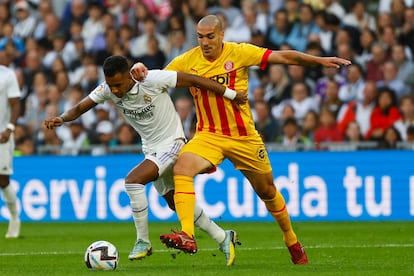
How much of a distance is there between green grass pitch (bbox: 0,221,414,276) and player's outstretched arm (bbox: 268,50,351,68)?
1.91m

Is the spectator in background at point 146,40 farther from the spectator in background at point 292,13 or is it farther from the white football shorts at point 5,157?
the white football shorts at point 5,157

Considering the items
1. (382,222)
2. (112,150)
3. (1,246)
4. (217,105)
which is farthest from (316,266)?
(112,150)

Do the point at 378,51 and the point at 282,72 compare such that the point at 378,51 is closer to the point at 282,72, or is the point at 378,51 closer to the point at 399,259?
the point at 282,72

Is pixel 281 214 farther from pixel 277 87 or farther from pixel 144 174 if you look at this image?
pixel 277 87

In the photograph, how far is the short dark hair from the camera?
35.6 feet

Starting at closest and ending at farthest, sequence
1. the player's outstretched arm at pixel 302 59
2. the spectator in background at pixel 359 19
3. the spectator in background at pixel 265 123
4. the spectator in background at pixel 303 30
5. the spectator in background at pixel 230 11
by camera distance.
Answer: the player's outstretched arm at pixel 302 59 < the spectator in background at pixel 265 123 < the spectator in background at pixel 303 30 < the spectator in background at pixel 359 19 < the spectator in background at pixel 230 11

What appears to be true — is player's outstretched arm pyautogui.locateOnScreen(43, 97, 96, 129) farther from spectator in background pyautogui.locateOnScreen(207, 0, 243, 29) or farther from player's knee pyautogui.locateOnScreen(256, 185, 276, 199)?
→ spectator in background pyautogui.locateOnScreen(207, 0, 243, 29)

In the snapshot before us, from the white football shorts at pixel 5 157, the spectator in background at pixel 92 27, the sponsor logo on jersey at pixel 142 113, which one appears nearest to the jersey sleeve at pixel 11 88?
the white football shorts at pixel 5 157

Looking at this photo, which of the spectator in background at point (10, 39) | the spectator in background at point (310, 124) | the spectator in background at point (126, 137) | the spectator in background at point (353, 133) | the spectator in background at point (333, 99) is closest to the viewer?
the spectator in background at point (353, 133)

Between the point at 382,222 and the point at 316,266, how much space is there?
685 centimetres

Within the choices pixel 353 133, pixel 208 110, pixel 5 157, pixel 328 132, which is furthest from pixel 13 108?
pixel 353 133

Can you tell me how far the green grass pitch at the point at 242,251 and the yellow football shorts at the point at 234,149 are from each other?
980 mm

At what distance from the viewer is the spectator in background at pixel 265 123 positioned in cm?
1920

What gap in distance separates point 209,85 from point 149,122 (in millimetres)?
951
